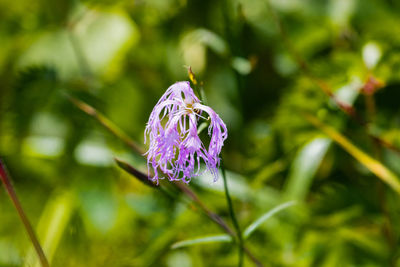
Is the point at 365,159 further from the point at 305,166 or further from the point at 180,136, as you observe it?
the point at 180,136

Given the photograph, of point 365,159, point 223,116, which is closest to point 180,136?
point 365,159

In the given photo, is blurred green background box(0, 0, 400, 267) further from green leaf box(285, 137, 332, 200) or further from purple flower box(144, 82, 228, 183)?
purple flower box(144, 82, 228, 183)

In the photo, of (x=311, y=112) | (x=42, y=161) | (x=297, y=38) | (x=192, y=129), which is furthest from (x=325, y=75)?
(x=42, y=161)

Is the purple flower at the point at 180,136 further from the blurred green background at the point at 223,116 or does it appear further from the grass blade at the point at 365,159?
the grass blade at the point at 365,159

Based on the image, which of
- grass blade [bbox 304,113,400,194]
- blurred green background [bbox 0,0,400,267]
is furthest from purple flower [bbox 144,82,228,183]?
grass blade [bbox 304,113,400,194]

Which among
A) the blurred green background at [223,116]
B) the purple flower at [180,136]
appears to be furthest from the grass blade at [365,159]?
the purple flower at [180,136]

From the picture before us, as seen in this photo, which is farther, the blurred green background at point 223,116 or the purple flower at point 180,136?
the blurred green background at point 223,116

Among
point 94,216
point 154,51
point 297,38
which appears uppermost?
point 297,38

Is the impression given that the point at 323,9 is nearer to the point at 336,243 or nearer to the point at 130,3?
the point at 130,3
